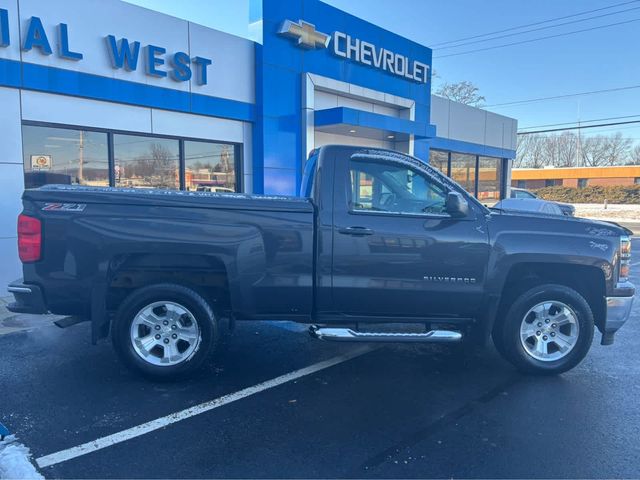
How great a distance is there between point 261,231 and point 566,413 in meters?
2.97

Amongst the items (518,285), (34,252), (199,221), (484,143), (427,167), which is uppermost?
(484,143)

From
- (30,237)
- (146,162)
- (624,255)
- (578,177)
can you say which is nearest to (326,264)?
(30,237)

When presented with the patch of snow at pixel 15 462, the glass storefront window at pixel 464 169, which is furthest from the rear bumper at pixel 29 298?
the glass storefront window at pixel 464 169

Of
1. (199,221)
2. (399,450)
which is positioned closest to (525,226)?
(399,450)

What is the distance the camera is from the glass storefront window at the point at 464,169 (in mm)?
18953

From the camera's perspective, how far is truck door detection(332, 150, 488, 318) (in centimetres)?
450

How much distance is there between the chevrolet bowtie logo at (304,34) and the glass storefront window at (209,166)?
2.99m

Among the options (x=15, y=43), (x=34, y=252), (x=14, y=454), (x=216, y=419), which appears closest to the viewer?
(x=14, y=454)

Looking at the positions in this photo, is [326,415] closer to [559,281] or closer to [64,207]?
[559,281]

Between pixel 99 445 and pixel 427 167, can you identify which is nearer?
pixel 99 445

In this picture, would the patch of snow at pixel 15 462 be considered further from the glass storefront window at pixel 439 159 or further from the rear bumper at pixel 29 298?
the glass storefront window at pixel 439 159

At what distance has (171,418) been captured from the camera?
3.80 meters

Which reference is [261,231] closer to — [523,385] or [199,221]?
[199,221]

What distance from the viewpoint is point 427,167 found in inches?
188
